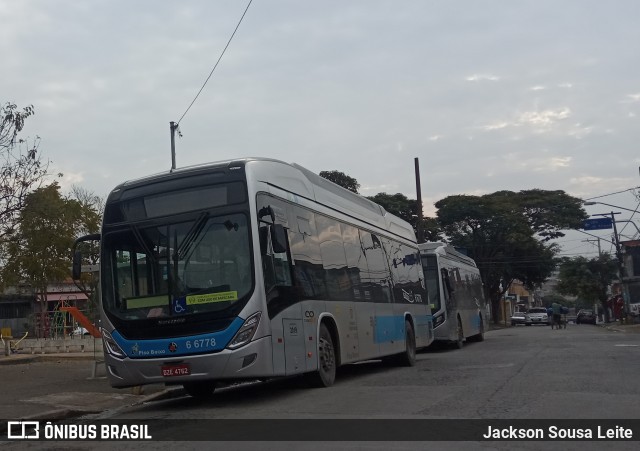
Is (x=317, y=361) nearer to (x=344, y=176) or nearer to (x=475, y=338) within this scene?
(x=475, y=338)

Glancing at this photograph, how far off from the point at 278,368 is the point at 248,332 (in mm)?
748

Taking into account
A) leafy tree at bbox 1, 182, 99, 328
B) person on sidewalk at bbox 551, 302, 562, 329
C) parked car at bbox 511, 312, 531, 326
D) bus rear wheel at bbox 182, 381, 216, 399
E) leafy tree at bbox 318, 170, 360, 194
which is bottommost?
parked car at bbox 511, 312, 531, 326

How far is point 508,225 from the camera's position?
54.6 meters

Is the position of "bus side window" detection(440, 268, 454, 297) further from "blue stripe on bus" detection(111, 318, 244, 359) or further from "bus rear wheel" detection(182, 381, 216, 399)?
"blue stripe on bus" detection(111, 318, 244, 359)

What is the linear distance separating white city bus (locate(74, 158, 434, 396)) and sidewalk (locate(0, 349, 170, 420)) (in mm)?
1145

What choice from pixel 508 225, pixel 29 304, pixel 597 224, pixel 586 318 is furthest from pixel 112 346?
pixel 586 318

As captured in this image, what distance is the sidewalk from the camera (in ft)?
34.4

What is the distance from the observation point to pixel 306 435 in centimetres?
749

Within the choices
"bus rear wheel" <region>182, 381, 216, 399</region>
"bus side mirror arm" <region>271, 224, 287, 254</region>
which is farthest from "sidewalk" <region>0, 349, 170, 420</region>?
"bus side mirror arm" <region>271, 224, 287, 254</region>

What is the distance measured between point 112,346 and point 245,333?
6.87ft

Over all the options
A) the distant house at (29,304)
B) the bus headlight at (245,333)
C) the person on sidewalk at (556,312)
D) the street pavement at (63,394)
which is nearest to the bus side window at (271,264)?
the bus headlight at (245,333)

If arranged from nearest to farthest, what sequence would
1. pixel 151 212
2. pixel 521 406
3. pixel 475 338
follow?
1. pixel 521 406
2. pixel 151 212
3. pixel 475 338

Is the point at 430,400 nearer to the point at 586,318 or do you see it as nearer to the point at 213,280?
the point at 213,280

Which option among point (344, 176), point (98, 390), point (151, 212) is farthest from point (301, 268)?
point (344, 176)
